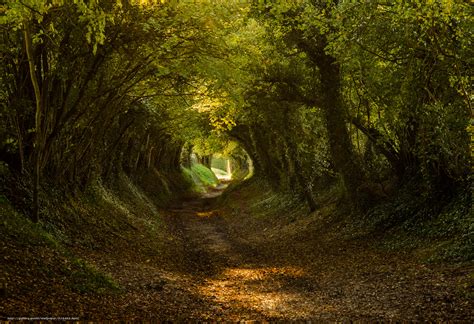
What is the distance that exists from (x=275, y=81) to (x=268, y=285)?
10075 mm

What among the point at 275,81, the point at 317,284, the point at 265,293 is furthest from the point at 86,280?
the point at 275,81

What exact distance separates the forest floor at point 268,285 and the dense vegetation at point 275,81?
186 cm

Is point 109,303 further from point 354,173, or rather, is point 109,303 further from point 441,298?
→ point 354,173

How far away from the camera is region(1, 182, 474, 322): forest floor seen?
8.23m

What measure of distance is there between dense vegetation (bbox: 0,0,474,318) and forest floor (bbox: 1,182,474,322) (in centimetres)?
186

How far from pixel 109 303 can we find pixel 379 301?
571cm

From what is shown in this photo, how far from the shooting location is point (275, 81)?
63.4ft

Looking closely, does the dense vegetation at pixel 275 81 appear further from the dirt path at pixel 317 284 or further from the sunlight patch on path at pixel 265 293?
the sunlight patch on path at pixel 265 293

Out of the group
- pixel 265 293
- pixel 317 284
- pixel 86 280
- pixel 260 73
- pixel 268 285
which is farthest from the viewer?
pixel 260 73

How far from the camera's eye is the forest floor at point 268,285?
8234 mm

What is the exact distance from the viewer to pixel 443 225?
1331cm

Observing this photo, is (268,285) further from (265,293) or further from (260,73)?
(260,73)

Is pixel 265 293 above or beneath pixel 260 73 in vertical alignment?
beneath

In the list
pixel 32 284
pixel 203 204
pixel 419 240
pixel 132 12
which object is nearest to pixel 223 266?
pixel 419 240
